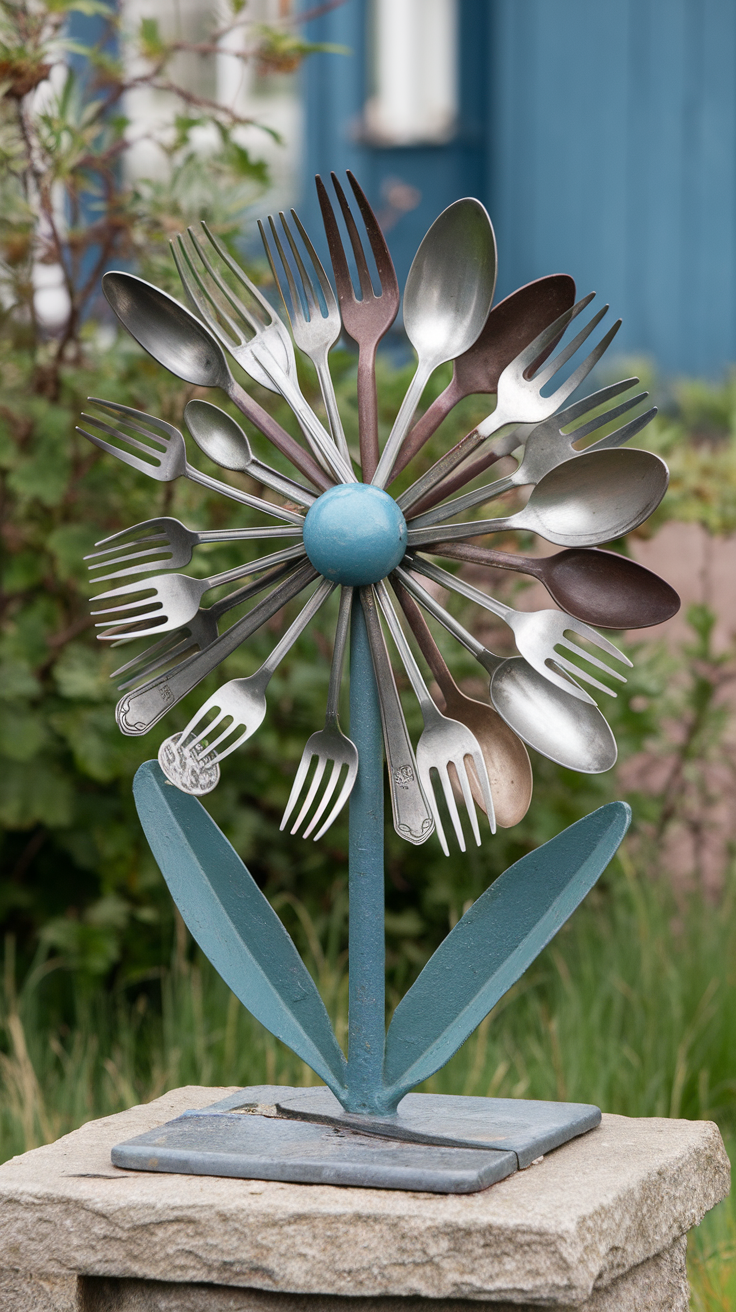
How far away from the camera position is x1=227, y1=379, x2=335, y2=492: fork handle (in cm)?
167

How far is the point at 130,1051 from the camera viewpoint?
2.85 m

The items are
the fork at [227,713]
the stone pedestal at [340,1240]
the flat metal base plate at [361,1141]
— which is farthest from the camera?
the fork at [227,713]

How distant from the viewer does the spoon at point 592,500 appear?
1.52 metres

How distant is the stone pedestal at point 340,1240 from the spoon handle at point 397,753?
0.40 metres

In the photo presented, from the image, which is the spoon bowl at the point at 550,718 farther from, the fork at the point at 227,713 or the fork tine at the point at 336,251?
the fork tine at the point at 336,251

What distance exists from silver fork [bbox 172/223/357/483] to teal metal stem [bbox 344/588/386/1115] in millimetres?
191

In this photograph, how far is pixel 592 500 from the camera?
1.56 meters

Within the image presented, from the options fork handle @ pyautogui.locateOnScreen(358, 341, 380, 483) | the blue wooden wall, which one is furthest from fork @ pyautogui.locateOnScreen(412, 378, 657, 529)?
the blue wooden wall

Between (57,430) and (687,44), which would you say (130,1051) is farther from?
(687,44)

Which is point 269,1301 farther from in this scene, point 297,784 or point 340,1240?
→ point 297,784

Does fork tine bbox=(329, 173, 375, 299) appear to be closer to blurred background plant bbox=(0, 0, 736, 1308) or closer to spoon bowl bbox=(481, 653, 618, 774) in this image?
spoon bowl bbox=(481, 653, 618, 774)

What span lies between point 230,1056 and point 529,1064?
59 centimetres

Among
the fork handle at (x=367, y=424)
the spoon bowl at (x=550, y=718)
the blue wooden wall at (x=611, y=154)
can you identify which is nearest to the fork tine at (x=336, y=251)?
the fork handle at (x=367, y=424)

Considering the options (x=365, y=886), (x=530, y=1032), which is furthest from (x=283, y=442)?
(x=530, y=1032)
